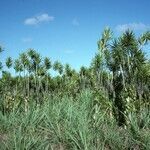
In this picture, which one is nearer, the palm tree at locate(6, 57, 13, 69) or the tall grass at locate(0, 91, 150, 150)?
the tall grass at locate(0, 91, 150, 150)

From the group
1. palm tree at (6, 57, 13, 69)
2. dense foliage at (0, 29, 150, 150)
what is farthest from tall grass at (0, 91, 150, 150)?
palm tree at (6, 57, 13, 69)

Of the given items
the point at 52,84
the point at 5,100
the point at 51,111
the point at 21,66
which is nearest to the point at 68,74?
the point at 52,84

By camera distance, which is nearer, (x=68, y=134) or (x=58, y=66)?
(x=68, y=134)

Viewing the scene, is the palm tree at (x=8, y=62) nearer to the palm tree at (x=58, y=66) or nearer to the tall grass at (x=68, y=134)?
the palm tree at (x=58, y=66)

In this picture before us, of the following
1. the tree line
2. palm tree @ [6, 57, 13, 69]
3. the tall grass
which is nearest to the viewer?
the tall grass

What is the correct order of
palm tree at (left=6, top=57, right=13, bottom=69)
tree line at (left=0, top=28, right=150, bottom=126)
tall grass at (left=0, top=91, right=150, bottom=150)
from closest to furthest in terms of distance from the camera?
1. tall grass at (left=0, top=91, right=150, bottom=150)
2. tree line at (left=0, top=28, right=150, bottom=126)
3. palm tree at (left=6, top=57, right=13, bottom=69)

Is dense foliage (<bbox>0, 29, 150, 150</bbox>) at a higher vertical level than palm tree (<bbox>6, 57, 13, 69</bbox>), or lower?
lower

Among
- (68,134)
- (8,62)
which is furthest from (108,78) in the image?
(68,134)

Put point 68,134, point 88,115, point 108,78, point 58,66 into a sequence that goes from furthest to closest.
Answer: point 58,66
point 108,78
point 88,115
point 68,134

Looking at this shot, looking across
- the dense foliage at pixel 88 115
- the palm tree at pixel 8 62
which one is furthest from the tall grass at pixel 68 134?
the palm tree at pixel 8 62

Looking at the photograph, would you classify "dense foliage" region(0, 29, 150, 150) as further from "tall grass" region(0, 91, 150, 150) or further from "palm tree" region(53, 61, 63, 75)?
"palm tree" region(53, 61, 63, 75)

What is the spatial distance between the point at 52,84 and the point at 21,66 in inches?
446

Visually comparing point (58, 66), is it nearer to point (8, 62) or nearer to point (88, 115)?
point (8, 62)

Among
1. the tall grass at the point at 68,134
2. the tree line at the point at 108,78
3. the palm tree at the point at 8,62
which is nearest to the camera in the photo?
the tall grass at the point at 68,134
